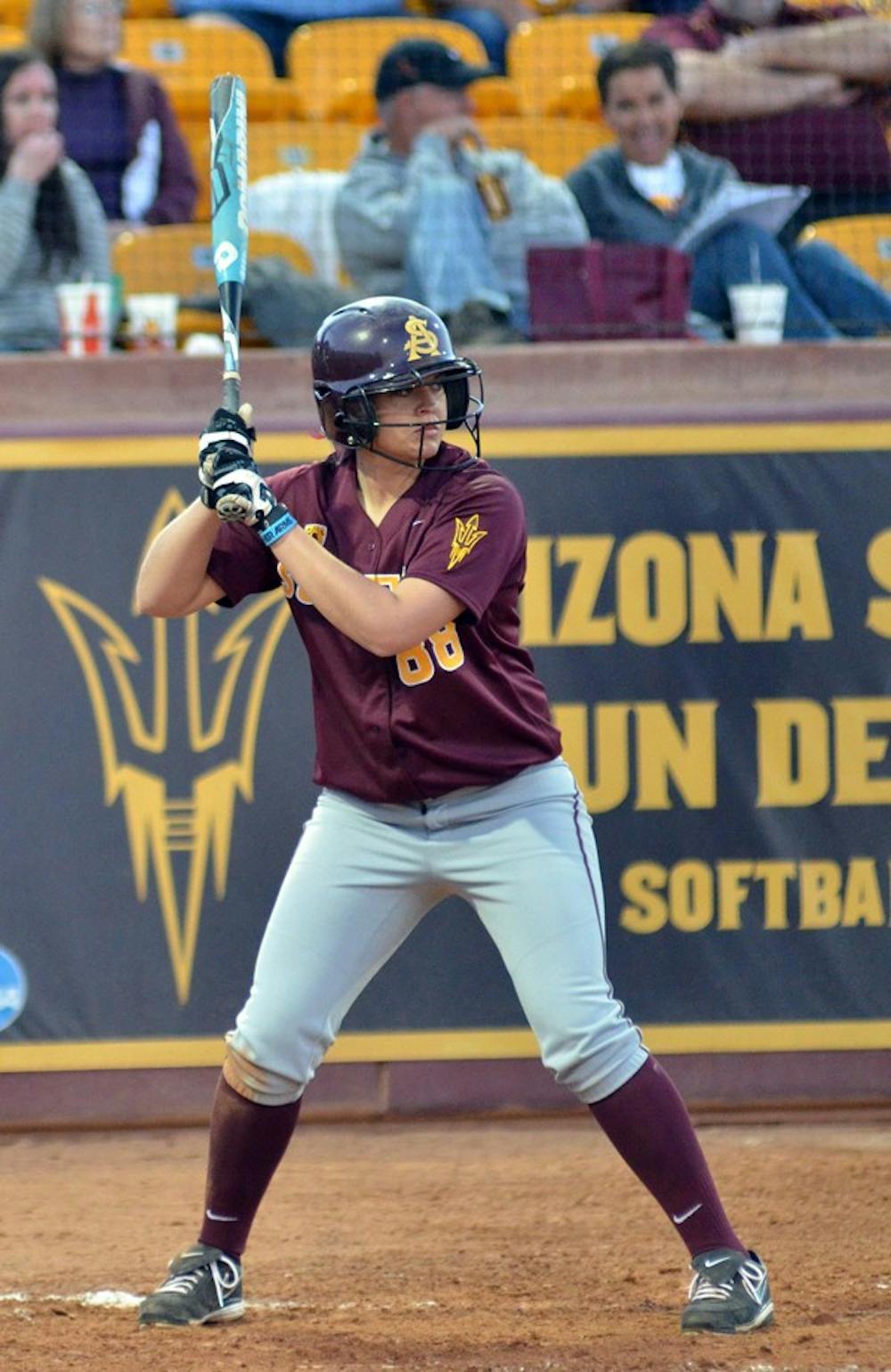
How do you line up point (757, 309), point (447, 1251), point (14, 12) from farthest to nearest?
point (14, 12) → point (757, 309) → point (447, 1251)

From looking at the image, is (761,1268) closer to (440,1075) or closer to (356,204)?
(440,1075)

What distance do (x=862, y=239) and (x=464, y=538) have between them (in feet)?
10.7

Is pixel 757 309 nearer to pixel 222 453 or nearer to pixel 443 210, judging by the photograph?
pixel 443 210

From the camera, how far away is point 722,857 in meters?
5.04

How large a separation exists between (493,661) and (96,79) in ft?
13.1

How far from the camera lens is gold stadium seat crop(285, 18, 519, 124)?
7.61 meters

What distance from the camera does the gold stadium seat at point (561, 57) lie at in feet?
24.9

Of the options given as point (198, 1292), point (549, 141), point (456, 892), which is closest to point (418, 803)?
point (456, 892)

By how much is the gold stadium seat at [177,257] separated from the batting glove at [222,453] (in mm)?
2702

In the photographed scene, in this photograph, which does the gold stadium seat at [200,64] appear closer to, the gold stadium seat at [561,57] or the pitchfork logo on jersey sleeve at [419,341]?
the gold stadium seat at [561,57]

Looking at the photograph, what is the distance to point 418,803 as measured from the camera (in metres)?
3.37

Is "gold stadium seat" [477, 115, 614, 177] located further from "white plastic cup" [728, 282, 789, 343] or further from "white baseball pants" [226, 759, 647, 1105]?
"white baseball pants" [226, 759, 647, 1105]

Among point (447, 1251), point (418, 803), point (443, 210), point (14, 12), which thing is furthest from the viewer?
point (14, 12)

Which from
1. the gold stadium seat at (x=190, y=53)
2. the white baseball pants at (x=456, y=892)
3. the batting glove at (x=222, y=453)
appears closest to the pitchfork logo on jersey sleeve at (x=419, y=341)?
the batting glove at (x=222, y=453)
